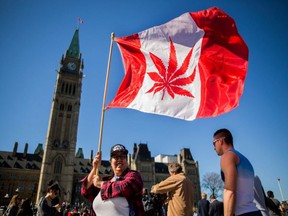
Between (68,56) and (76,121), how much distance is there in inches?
923

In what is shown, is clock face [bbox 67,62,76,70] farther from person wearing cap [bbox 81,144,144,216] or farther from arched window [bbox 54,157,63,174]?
person wearing cap [bbox 81,144,144,216]

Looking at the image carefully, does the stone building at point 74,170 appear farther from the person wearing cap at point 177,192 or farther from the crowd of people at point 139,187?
the crowd of people at point 139,187

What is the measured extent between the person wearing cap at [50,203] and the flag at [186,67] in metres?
2.52

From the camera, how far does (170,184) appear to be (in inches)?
165

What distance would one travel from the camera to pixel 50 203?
5301mm

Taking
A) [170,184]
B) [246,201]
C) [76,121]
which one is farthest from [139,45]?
[76,121]

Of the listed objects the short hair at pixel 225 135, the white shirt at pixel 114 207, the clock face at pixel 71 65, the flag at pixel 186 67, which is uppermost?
the clock face at pixel 71 65

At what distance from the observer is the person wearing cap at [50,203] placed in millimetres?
5041

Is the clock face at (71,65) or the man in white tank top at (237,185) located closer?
the man in white tank top at (237,185)

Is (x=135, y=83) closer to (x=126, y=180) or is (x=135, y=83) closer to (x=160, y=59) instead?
(x=160, y=59)

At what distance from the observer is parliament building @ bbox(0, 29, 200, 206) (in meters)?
57.8

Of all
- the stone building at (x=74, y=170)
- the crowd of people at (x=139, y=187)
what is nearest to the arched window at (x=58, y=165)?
the stone building at (x=74, y=170)

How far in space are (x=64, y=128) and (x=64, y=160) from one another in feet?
29.0

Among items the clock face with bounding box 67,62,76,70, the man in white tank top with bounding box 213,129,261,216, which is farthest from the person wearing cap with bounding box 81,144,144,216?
the clock face with bounding box 67,62,76,70
